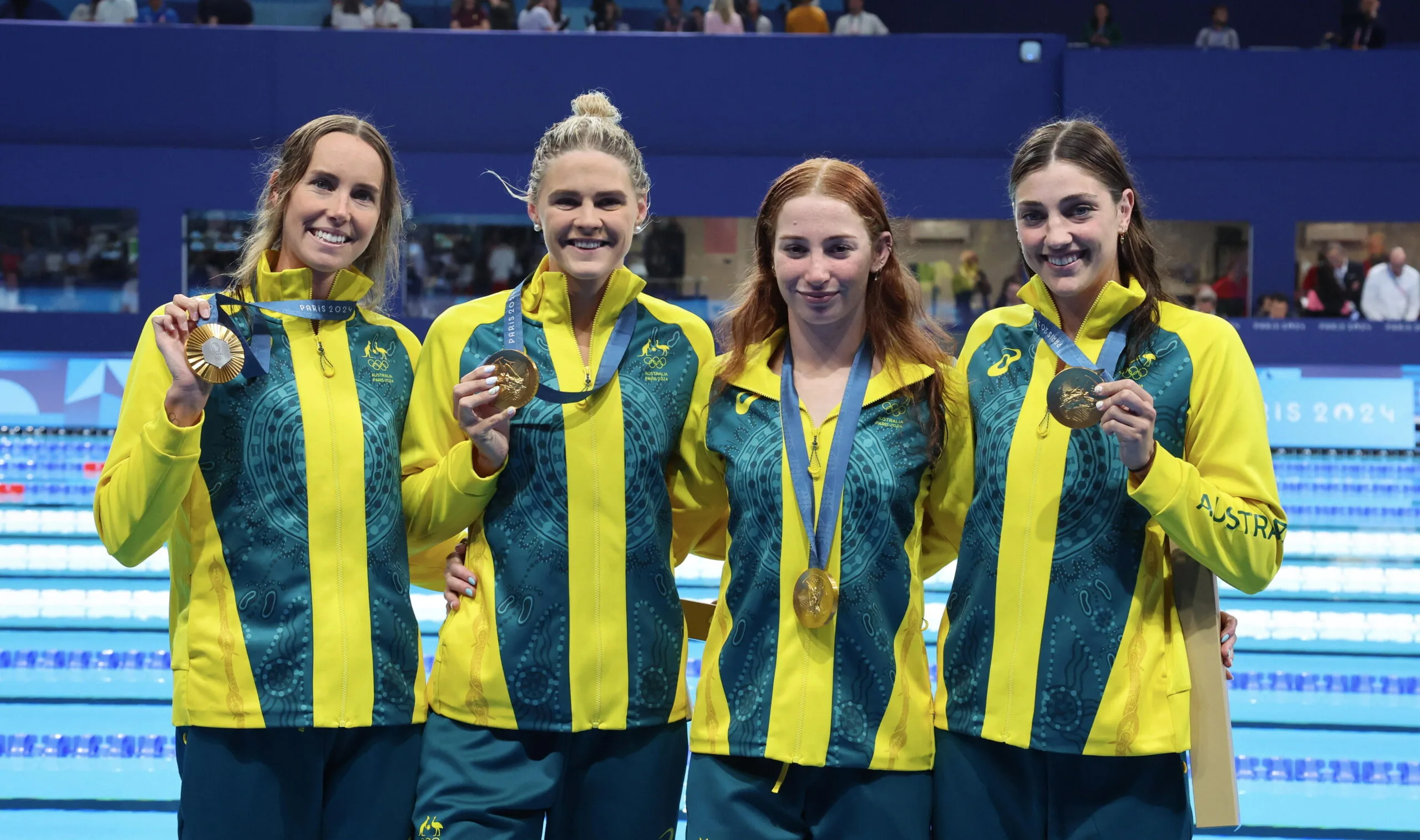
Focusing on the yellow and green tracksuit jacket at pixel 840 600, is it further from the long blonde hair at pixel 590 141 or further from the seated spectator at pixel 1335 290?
the seated spectator at pixel 1335 290

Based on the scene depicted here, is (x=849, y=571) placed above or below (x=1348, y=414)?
below

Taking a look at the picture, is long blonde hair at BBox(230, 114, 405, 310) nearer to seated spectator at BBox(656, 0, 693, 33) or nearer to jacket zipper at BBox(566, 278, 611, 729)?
jacket zipper at BBox(566, 278, 611, 729)

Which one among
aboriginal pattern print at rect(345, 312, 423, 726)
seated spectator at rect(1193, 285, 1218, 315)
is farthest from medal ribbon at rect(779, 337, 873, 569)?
seated spectator at rect(1193, 285, 1218, 315)

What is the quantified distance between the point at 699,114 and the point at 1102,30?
3.76m

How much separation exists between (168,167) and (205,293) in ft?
34.1

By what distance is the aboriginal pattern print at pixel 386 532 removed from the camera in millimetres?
1967

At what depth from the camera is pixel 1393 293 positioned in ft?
36.1

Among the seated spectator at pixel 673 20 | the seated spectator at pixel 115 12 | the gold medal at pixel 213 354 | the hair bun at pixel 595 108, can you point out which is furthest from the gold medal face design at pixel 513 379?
the seated spectator at pixel 115 12

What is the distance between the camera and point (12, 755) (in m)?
3.94

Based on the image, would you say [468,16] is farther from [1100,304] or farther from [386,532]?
[1100,304]

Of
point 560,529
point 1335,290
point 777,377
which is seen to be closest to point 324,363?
point 560,529

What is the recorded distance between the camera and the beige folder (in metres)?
1.86

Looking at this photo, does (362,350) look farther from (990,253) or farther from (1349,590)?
(990,253)

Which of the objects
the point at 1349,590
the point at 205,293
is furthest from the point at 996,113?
the point at 205,293
